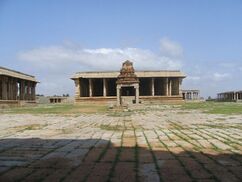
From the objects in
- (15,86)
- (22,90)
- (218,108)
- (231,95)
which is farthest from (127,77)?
(231,95)

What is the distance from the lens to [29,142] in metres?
8.92

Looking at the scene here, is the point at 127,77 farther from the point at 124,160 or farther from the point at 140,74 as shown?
the point at 124,160

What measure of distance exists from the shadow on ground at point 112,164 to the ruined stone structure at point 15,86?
4352 centimetres

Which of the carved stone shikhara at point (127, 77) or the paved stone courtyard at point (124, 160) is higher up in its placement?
the carved stone shikhara at point (127, 77)

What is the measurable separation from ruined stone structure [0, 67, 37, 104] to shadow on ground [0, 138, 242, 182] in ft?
143

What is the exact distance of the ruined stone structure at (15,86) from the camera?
52.8 m

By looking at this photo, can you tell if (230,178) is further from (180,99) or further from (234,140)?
(180,99)

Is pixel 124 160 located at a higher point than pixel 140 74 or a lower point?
lower

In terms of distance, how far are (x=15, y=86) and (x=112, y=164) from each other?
5638 cm

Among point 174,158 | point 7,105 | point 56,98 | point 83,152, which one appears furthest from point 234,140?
point 56,98

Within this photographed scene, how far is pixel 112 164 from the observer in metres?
5.86

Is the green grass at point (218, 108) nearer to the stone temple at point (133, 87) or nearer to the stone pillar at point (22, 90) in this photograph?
the stone temple at point (133, 87)

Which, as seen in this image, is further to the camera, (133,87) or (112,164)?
(133,87)

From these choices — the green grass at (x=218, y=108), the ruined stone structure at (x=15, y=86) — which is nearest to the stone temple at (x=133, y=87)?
the ruined stone structure at (x=15, y=86)
